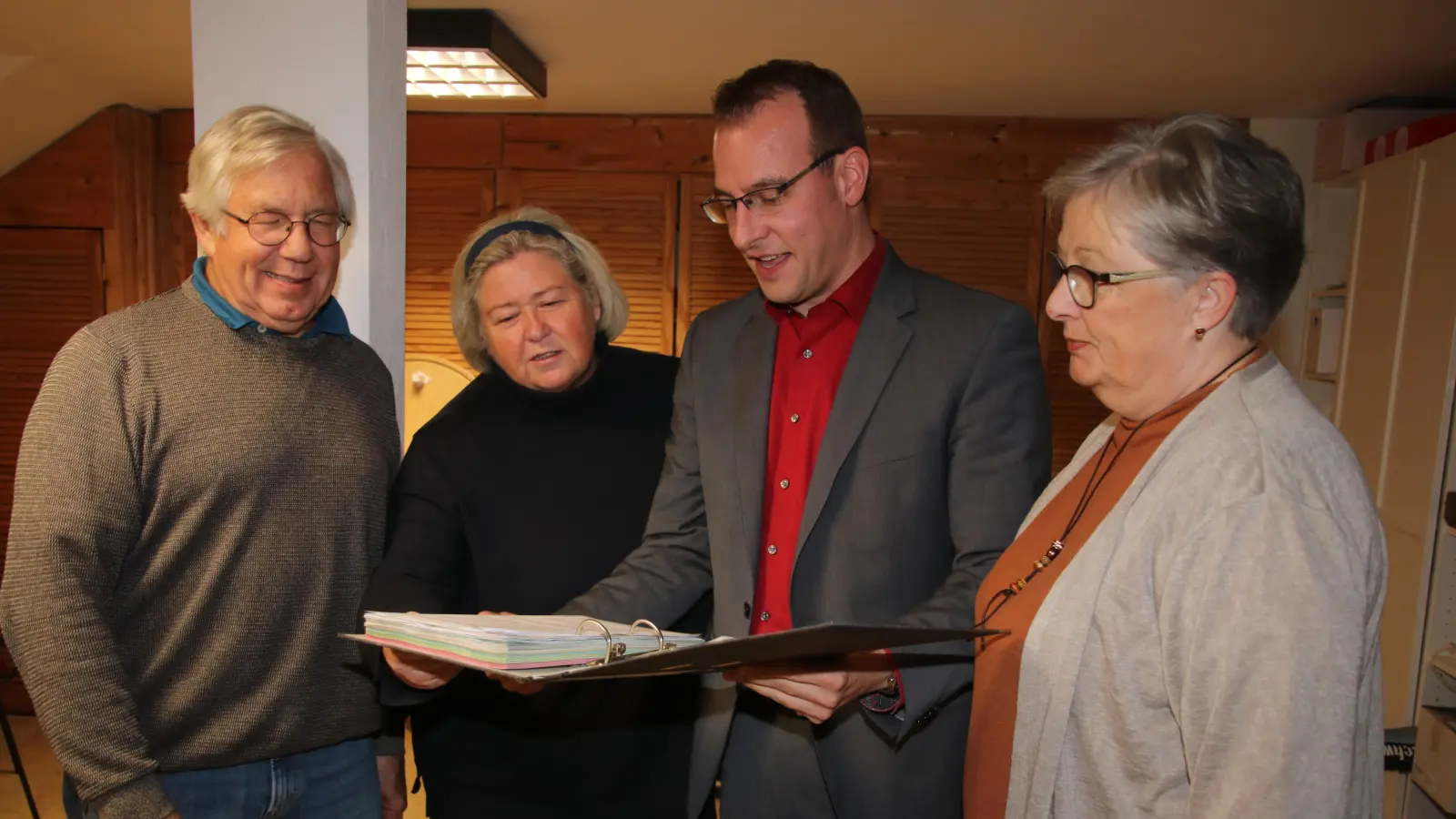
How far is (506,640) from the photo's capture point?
0.93 m

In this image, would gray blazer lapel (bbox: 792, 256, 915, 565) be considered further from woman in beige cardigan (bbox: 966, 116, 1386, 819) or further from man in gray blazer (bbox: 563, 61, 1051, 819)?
woman in beige cardigan (bbox: 966, 116, 1386, 819)

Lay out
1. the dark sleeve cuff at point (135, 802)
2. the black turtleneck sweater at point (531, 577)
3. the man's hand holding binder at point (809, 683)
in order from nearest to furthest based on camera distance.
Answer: the man's hand holding binder at point (809, 683) → the dark sleeve cuff at point (135, 802) → the black turtleneck sweater at point (531, 577)

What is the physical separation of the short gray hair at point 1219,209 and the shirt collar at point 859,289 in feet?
1.58

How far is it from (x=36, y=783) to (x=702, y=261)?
12.2 ft

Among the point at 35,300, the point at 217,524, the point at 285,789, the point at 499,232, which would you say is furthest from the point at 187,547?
the point at 35,300

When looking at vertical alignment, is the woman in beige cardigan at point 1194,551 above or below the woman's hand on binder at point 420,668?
above

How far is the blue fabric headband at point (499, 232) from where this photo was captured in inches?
64.8

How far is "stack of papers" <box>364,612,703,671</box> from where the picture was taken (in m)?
0.94

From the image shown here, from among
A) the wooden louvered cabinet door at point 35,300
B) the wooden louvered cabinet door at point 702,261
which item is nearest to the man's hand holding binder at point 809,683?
the wooden louvered cabinet door at point 702,261

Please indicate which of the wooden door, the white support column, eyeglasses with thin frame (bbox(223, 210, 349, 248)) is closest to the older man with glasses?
eyeglasses with thin frame (bbox(223, 210, 349, 248))

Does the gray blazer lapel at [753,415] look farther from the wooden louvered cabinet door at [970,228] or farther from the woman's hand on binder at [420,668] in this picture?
the wooden louvered cabinet door at [970,228]

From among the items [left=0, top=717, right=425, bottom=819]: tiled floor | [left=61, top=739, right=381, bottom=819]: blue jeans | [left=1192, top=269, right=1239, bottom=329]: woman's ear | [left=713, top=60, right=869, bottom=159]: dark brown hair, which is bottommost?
[left=0, top=717, right=425, bottom=819]: tiled floor

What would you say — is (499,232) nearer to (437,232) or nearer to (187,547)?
(187,547)

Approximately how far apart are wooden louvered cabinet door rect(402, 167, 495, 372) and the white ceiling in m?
0.49
